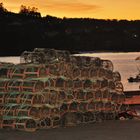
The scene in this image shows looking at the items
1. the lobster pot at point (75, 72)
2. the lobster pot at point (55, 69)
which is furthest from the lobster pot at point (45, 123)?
the lobster pot at point (75, 72)

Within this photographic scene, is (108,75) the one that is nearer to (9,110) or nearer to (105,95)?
(105,95)

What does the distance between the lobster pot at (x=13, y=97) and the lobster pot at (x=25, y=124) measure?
0.72 metres

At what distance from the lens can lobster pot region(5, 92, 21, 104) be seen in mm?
17656

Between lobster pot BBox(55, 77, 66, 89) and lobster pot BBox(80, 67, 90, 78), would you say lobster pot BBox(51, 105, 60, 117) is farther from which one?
lobster pot BBox(80, 67, 90, 78)

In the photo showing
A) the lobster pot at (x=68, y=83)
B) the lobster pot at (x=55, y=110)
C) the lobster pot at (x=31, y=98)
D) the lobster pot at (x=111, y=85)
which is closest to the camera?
the lobster pot at (x=31, y=98)

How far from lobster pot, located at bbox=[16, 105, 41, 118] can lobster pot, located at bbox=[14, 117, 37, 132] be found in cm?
16

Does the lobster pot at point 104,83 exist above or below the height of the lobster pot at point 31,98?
above

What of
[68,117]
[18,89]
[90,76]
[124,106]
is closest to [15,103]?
[18,89]

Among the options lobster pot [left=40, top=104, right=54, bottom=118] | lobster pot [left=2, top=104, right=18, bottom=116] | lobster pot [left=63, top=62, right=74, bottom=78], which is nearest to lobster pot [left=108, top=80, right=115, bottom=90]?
lobster pot [left=63, top=62, right=74, bottom=78]

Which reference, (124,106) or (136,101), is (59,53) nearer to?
(124,106)

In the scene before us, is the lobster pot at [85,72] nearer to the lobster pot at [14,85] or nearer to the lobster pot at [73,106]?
the lobster pot at [73,106]

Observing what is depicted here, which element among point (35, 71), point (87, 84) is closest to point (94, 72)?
point (87, 84)

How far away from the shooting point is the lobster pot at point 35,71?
17.9m

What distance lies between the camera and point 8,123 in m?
17.5
